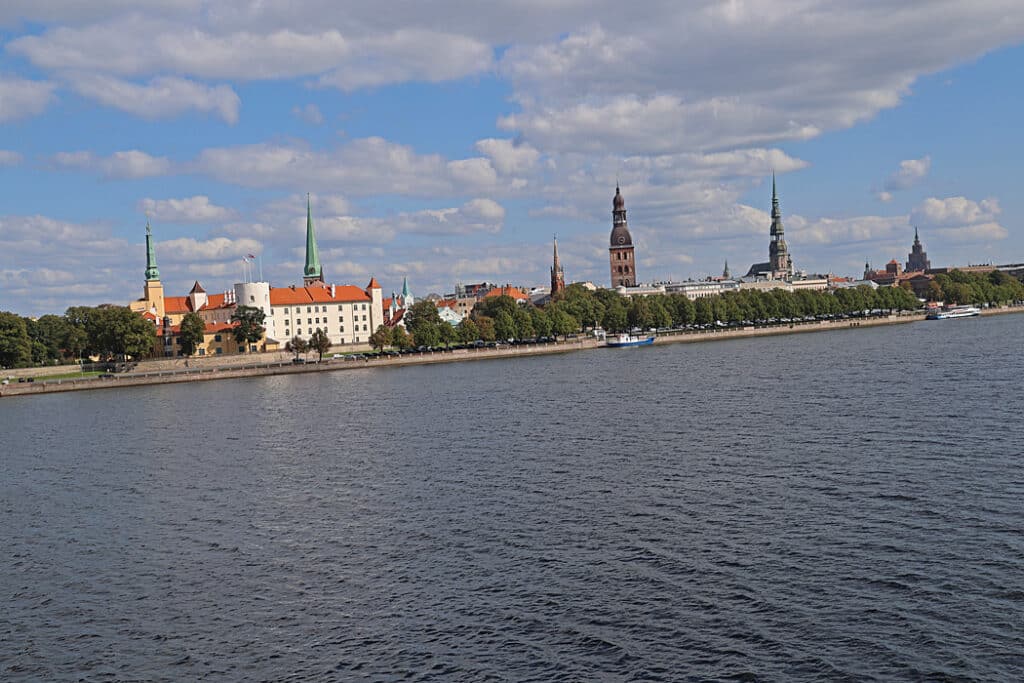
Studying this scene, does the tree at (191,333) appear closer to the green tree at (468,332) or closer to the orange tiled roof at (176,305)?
the orange tiled roof at (176,305)

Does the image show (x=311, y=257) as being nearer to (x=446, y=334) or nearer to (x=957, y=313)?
(x=446, y=334)

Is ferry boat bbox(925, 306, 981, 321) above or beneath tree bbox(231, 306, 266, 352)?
beneath

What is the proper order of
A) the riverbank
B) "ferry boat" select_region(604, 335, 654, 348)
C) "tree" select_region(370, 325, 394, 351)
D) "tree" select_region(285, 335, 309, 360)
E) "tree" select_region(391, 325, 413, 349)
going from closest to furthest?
the riverbank → "tree" select_region(285, 335, 309, 360) → "tree" select_region(370, 325, 394, 351) → "tree" select_region(391, 325, 413, 349) → "ferry boat" select_region(604, 335, 654, 348)

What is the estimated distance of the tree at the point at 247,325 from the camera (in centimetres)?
13000

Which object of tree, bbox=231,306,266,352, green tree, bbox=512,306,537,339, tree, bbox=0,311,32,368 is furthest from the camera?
green tree, bbox=512,306,537,339

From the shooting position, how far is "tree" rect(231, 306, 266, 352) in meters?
130

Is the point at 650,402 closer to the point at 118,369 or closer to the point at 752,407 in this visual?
the point at 752,407

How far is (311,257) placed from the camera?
18350cm

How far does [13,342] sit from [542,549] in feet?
349

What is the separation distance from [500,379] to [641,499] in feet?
194

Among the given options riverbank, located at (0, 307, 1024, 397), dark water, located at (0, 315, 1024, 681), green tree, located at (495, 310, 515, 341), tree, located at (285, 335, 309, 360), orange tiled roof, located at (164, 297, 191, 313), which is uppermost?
orange tiled roof, located at (164, 297, 191, 313)

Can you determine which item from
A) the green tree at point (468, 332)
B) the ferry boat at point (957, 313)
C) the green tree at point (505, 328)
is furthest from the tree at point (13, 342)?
the ferry boat at point (957, 313)

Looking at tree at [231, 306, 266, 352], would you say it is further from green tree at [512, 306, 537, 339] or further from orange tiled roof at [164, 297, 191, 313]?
green tree at [512, 306, 537, 339]

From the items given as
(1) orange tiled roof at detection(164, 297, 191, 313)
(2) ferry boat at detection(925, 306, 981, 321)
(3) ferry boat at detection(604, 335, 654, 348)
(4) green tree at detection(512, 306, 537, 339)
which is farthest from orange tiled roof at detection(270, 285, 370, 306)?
(2) ferry boat at detection(925, 306, 981, 321)
